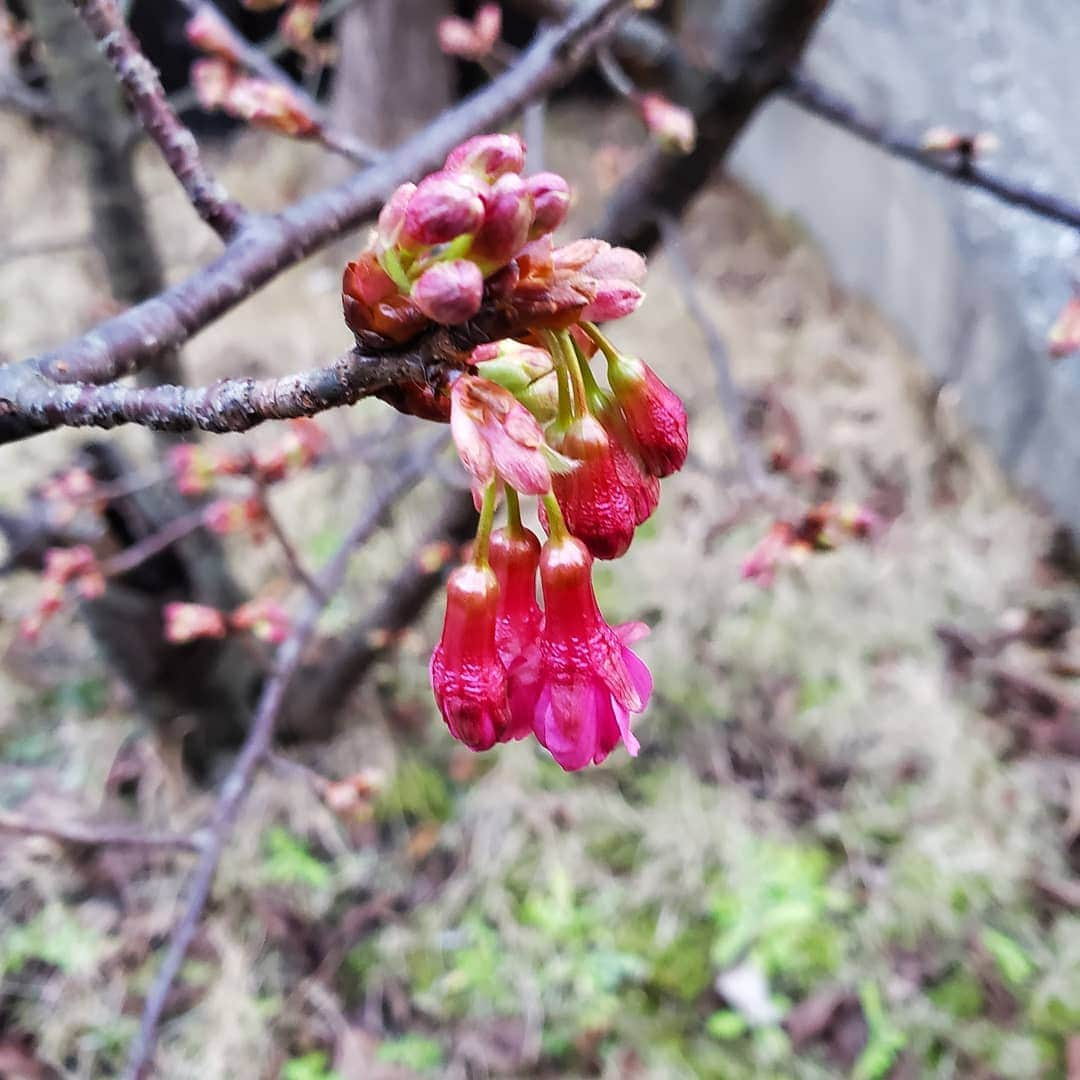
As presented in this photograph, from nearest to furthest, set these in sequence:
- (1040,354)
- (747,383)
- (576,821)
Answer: (576,821) < (1040,354) < (747,383)

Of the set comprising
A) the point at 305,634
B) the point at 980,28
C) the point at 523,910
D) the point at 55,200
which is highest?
the point at 980,28

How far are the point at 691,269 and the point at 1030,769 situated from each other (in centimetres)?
255

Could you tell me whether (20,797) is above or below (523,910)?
below

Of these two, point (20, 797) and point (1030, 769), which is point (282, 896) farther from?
point (1030, 769)

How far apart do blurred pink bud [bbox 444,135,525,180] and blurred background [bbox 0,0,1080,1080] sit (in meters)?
1.02

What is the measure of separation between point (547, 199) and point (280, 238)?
425 millimetres

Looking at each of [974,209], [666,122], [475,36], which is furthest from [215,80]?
[974,209]

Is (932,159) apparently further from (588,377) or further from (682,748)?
(682,748)

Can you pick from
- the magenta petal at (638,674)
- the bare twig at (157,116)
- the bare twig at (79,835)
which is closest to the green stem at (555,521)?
the magenta petal at (638,674)

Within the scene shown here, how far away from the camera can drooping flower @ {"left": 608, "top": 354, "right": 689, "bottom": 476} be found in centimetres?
58

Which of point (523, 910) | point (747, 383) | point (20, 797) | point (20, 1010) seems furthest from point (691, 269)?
point (20, 1010)

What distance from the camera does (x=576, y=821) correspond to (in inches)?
88.4

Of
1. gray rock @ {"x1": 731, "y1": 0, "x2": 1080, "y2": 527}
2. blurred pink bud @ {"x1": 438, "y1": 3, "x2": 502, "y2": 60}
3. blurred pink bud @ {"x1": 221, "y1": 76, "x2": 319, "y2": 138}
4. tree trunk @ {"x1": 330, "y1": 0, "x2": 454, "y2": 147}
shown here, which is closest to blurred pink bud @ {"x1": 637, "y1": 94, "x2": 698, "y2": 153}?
blurred pink bud @ {"x1": 221, "y1": 76, "x2": 319, "y2": 138}

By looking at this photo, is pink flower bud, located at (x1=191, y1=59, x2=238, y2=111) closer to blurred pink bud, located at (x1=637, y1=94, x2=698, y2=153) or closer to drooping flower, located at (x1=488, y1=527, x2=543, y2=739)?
blurred pink bud, located at (x1=637, y1=94, x2=698, y2=153)
